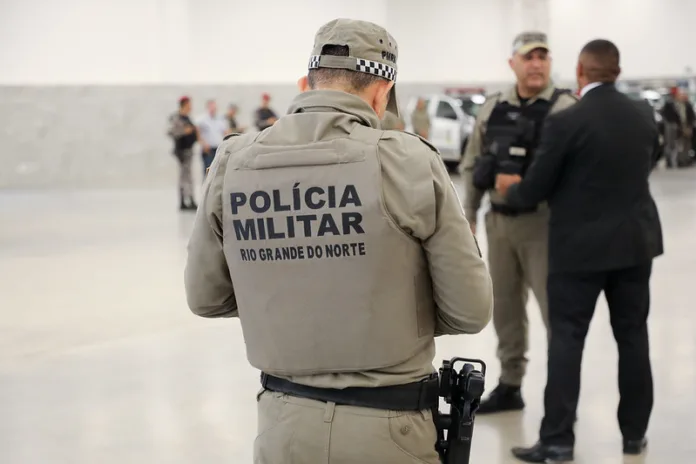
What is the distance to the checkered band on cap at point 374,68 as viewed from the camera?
2.21m

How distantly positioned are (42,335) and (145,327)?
701 millimetres

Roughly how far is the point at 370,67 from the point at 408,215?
0.36 meters

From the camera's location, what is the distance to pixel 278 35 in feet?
71.0

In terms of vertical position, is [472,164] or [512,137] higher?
[512,137]

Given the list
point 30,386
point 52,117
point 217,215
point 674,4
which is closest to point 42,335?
point 30,386

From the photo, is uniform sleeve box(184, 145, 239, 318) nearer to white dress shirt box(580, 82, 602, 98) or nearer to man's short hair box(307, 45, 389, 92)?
man's short hair box(307, 45, 389, 92)

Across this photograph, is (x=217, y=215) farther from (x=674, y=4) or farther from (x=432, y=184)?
(x=674, y=4)

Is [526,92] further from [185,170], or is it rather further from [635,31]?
[635,31]

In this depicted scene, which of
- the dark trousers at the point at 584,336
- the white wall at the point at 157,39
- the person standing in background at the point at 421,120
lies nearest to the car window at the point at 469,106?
the person standing in background at the point at 421,120

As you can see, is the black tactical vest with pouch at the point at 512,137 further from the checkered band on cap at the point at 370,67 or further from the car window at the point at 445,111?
the car window at the point at 445,111

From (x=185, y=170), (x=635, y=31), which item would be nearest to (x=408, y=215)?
(x=185, y=170)

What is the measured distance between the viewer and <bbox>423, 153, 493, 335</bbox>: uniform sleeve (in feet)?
7.07

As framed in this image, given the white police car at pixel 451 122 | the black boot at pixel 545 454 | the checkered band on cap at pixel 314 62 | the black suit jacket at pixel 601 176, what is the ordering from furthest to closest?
1. the white police car at pixel 451 122
2. the black boot at pixel 545 454
3. the black suit jacket at pixel 601 176
4. the checkered band on cap at pixel 314 62

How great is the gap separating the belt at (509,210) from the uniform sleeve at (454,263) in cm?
238
